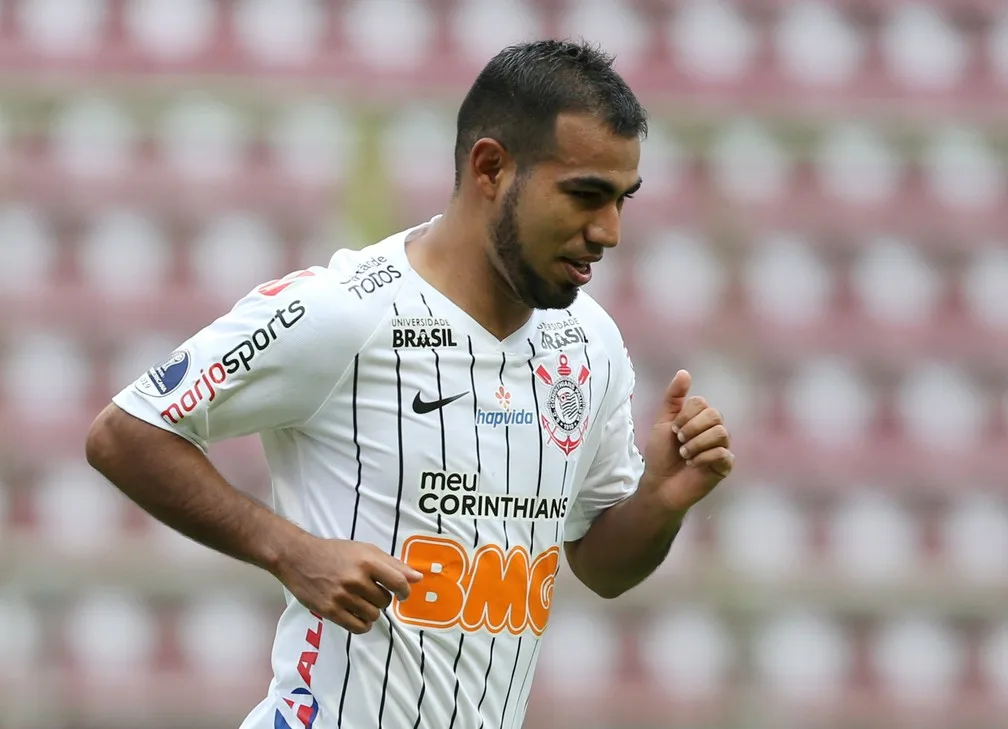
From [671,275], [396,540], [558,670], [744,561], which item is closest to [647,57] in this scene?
[671,275]

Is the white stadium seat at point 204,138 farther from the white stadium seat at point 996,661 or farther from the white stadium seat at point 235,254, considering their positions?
the white stadium seat at point 996,661

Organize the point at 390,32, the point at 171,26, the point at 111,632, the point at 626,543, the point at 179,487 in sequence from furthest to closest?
the point at 390,32
the point at 171,26
the point at 111,632
the point at 626,543
the point at 179,487

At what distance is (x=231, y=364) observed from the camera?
111 inches

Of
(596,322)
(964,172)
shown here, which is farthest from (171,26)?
(596,322)

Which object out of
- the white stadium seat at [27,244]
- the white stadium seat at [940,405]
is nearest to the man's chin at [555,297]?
the white stadium seat at [27,244]

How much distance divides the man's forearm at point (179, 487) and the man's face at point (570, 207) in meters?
0.61

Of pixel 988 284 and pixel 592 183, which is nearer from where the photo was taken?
pixel 592 183

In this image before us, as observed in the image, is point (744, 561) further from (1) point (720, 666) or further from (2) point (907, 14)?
(2) point (907, 14)

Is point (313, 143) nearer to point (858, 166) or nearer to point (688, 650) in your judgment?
point (858, 166)

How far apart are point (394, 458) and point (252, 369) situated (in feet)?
0.94

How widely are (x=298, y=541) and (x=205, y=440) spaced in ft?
0.82

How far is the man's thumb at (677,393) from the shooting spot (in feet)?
9.98

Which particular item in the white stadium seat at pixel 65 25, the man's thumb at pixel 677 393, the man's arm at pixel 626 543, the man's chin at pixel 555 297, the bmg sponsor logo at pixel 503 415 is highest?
the white stadium seat at pixel 65 25

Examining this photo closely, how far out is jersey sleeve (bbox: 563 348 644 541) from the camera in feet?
10.8
